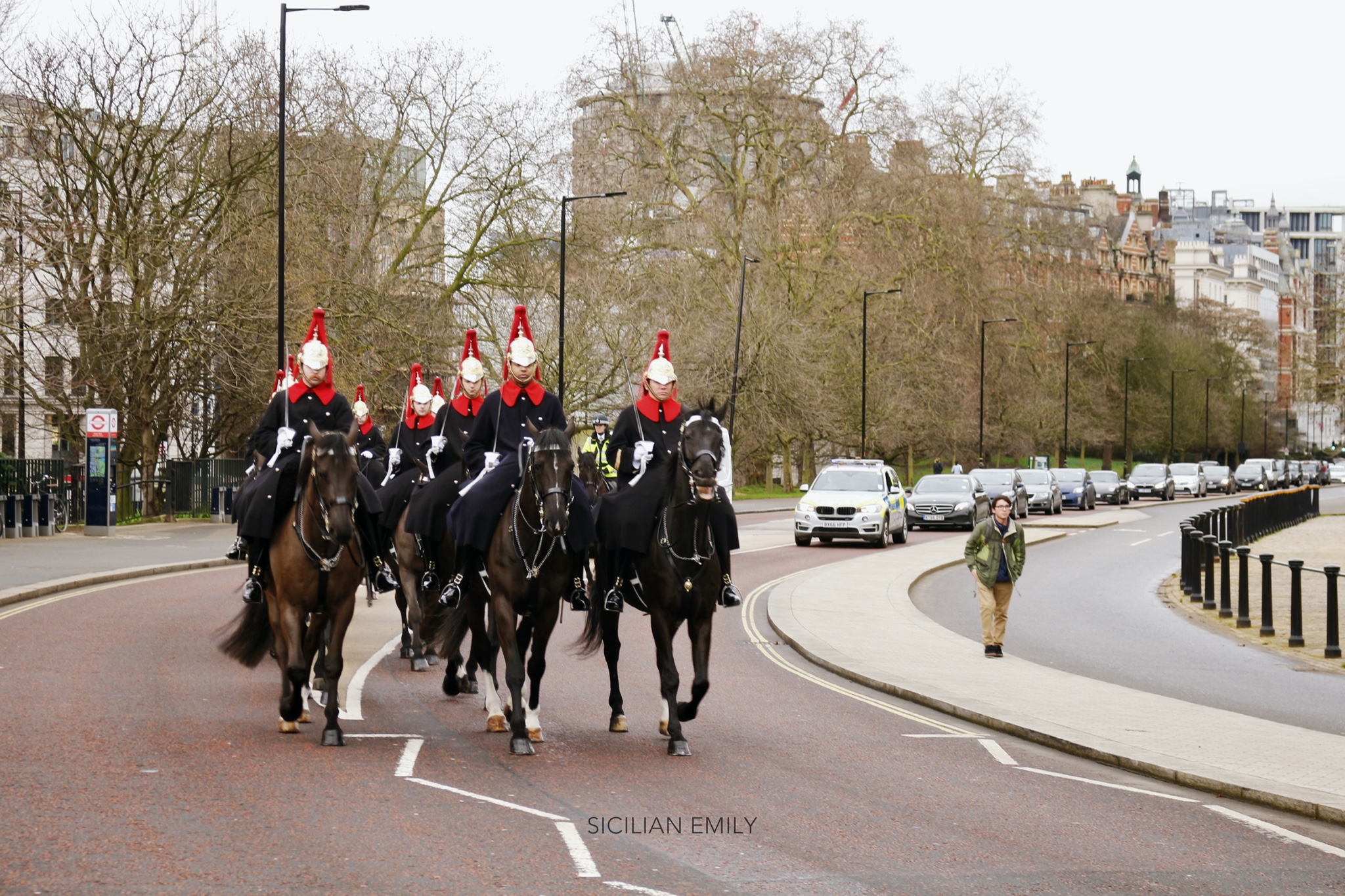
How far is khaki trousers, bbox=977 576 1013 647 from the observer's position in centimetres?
1662

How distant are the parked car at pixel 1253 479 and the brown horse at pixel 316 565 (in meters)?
88.6

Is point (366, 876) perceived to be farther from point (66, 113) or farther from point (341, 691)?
point (66, 113)

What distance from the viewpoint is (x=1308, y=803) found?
29.6 ft

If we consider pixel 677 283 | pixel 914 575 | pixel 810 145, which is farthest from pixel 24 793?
pixel 810 145

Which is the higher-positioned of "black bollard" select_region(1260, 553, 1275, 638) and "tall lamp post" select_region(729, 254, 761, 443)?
"tall lamp post" select_region(729, 254, 761, 443)

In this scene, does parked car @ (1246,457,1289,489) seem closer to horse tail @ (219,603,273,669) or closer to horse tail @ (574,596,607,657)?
horse tail @ (574,596,607,657)

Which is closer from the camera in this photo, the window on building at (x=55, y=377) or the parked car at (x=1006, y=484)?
the window on building at (x=55, y=377)

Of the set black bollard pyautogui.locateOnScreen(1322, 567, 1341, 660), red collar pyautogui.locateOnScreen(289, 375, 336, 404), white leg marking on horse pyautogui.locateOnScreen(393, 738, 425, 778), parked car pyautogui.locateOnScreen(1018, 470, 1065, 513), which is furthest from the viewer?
parked car pyautogui.locateOnScreen(1018, 470, 1065, 513)

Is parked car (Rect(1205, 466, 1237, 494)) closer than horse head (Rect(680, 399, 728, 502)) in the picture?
No

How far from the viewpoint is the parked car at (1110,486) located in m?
68.6

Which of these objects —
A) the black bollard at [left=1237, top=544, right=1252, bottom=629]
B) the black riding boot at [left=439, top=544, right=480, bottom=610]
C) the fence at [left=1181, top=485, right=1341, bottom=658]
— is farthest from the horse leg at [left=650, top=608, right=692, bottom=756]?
the black bollard at [left=1237, top=544, right=1252, bottom=629]

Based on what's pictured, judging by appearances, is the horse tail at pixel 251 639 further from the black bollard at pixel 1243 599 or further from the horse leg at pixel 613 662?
the black bollard at pixel 1243 599

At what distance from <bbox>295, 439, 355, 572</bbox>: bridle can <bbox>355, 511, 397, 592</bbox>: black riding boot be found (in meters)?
0.67

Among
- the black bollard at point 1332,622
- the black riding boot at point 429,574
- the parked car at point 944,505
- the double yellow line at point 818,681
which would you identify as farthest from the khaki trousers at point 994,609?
the parked car at point 944,505
